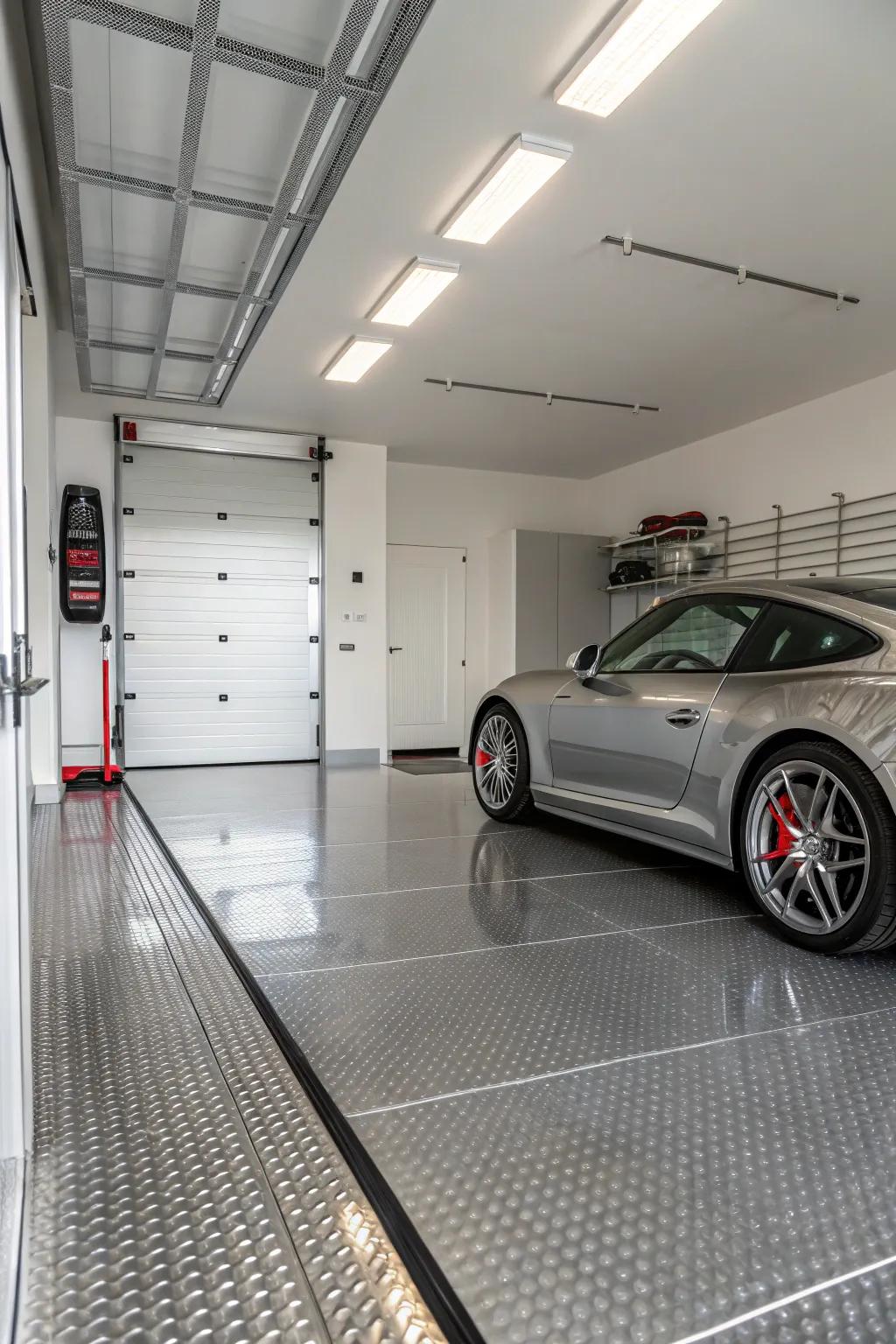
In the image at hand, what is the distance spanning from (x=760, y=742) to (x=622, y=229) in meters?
2.86

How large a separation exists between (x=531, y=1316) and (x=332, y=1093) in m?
0.71

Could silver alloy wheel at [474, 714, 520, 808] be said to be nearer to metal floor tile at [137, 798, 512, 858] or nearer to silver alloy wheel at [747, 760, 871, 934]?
metal floor tile at [137, 798, 512, 858]

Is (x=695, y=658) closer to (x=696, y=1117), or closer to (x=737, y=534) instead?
(x=696, y=1117)

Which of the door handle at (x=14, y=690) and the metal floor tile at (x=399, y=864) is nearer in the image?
the door handle at (x=14, y=690)

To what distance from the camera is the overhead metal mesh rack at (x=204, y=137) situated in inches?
112

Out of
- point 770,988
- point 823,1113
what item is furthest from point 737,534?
point 823,1113

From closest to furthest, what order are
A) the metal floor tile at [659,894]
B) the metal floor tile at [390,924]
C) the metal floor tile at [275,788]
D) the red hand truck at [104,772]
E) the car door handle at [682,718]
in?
the metal floor tile at [390,924] < the metal floor tile at [659,894] < the car door handle at [682,718] < the metal floor tile at [275,788] < the red hand truck at [104,772]

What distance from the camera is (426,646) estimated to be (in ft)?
31.1

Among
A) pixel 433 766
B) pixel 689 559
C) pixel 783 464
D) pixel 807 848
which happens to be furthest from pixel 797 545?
pixel 807 848

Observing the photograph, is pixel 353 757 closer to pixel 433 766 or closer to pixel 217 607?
pixel 433 766

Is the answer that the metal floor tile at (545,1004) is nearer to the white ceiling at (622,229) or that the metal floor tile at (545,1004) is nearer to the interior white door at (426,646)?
the white ceiling at (622,229)

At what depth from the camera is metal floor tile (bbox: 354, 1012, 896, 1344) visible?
46.0 inches

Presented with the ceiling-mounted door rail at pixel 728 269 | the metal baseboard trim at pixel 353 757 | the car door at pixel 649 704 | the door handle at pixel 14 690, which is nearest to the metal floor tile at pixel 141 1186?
the door handle at pixel 14 690

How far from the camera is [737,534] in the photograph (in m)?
7.87
